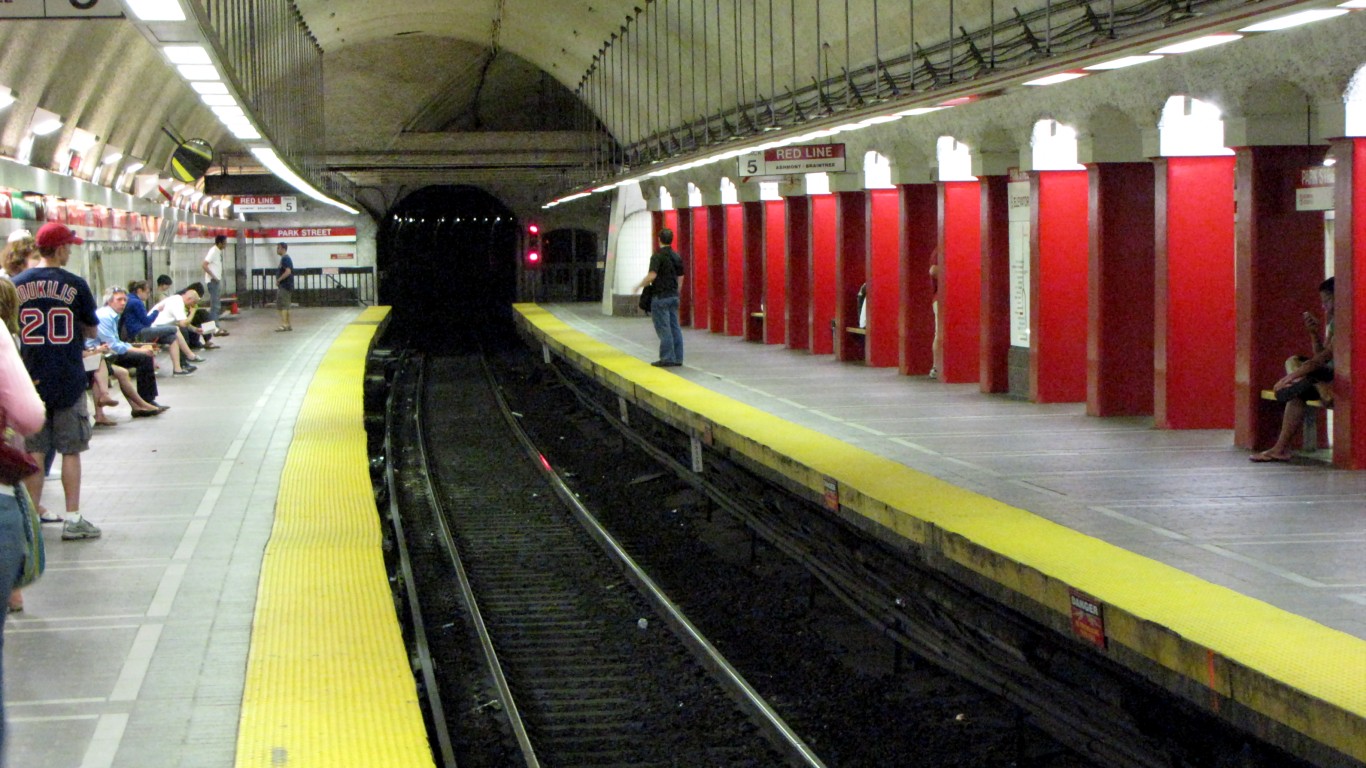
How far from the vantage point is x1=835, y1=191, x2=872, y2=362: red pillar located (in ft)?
61.7

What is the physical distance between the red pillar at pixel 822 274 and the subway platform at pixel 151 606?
7787mm

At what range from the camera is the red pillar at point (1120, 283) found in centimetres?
1242

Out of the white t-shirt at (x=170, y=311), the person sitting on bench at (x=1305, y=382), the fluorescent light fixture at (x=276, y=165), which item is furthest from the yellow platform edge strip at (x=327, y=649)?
the white t-shirt at (x=170, y=311)

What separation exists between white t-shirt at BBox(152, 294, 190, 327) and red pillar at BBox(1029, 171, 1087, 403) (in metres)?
10.2

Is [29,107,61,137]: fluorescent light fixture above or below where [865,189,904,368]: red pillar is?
above

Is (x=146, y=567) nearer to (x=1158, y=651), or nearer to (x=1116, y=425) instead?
(x=1158, y=651)

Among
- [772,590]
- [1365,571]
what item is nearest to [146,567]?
[772,590]

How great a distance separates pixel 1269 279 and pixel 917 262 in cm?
664

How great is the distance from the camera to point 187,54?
8.69m

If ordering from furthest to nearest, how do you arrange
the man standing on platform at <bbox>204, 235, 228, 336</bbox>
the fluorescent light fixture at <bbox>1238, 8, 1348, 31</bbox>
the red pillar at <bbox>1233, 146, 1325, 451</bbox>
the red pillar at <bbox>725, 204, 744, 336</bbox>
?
the man standing on platform at <bbox>204, 235, 228, 336</bbox> → the red pillar at <bbox>725, 204, 744, 336</bbox> → the red pillar at <bbox>1233, 146, 1325, 451</bbox> → the fluorescent light fixture at <bbox>1238, 8, 1348, 31</bbox>

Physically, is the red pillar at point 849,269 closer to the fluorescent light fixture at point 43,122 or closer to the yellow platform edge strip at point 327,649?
the fluorescent light fixture at point 43,122

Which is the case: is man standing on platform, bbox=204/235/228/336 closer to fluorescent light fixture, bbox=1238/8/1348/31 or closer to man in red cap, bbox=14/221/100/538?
man in red cap, bbox=14/221/100/538

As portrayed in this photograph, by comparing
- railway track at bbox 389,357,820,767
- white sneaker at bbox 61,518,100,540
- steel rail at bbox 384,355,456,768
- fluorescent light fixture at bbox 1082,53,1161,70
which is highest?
fluorescent light fixture at bbox 1082,53,1161,70

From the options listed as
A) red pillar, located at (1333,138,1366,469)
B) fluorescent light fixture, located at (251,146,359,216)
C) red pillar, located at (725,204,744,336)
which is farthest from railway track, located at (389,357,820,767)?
red pillar, located at (725,204,744,336)
